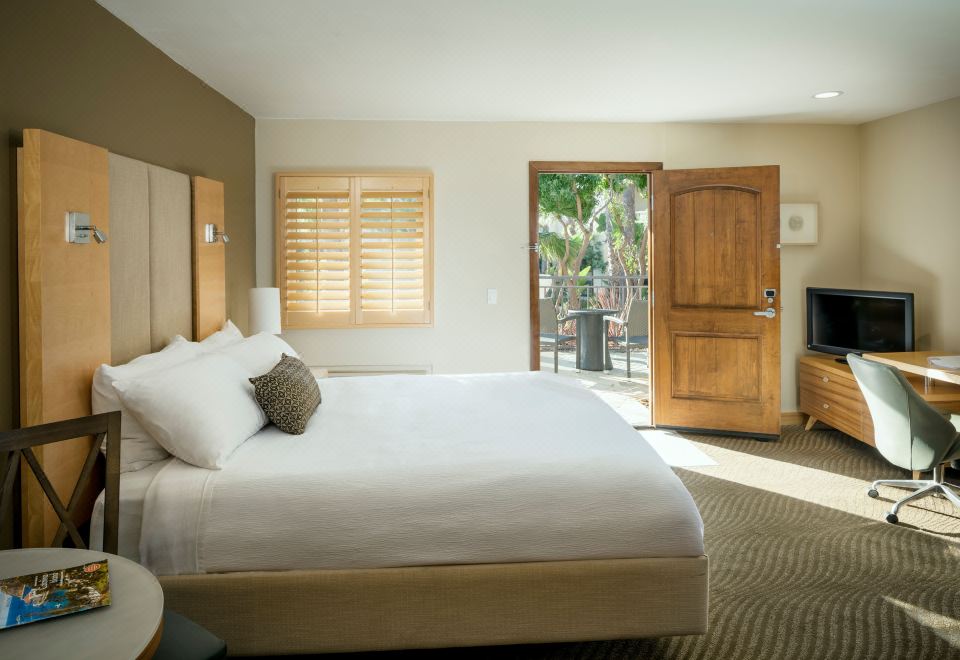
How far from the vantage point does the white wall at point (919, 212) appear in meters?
4.62

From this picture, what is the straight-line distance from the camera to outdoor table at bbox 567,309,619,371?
315 inches

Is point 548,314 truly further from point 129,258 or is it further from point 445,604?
point 445,604

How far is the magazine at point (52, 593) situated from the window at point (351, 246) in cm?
370

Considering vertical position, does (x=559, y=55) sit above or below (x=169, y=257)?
above

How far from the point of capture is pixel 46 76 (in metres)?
2.48

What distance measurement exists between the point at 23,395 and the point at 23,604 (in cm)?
122

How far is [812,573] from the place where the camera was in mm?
2932

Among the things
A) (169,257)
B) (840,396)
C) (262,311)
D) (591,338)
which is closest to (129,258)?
(169,257)

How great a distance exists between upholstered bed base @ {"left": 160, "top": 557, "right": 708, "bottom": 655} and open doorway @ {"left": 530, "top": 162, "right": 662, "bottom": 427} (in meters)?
5.45

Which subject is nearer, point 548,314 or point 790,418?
point 790,418

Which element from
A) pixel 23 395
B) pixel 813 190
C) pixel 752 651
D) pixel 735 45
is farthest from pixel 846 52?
pixel 23 395

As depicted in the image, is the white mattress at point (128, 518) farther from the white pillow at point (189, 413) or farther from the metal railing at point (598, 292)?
the metal railing at point (598, 292)

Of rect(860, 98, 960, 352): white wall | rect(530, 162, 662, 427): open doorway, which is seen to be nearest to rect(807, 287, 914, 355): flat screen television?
rect(860, 98, 960, 352): white wall

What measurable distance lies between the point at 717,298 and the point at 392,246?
8.42ft
